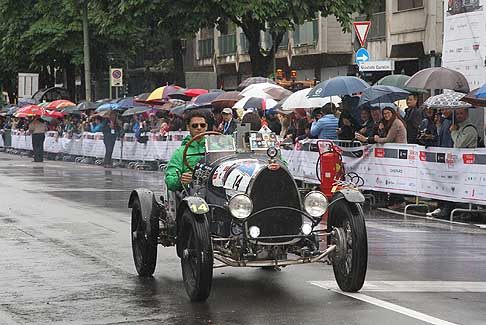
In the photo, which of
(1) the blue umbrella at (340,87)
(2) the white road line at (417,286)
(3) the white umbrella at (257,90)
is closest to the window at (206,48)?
(3) the white umbrella at (257,90)

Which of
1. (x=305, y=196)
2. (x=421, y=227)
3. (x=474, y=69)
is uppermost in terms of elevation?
(x=474, y=69)

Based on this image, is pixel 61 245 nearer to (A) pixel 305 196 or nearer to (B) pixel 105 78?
(A) pixel 305 196

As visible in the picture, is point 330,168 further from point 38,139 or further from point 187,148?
point 38,139

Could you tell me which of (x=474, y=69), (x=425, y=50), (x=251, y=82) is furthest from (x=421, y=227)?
(x=425, y=50)

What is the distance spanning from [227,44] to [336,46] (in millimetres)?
12426

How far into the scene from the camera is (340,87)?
858 inches

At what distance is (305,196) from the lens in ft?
33.6

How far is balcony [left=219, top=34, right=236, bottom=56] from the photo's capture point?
202 ft

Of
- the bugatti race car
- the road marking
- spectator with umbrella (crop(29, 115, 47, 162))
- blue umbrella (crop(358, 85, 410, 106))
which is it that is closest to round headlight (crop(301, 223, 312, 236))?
the bugatti race car

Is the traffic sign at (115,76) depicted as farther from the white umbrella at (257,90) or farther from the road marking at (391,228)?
the road marking at (391,228)

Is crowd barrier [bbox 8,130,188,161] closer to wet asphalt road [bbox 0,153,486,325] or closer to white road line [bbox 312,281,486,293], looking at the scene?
wet asphalt road [bbox 0,153,486,325]

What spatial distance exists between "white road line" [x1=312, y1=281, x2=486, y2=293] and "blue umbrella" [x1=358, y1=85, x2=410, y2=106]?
415 inches

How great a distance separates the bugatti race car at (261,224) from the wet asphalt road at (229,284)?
324 mm

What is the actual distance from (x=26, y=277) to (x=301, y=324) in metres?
3.74
